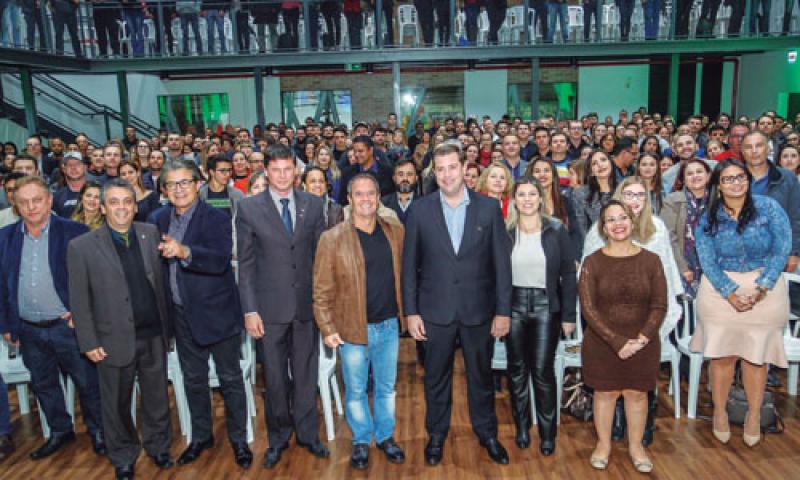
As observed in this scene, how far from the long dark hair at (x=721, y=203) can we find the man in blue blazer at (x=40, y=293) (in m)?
3.59

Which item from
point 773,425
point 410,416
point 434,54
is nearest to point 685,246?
point 773,425

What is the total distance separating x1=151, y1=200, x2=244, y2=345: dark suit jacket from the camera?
3.19 m

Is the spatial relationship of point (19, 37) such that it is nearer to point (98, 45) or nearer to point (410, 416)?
point (98, 45)

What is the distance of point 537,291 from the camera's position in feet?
10.4

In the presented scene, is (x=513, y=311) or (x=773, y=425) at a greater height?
(x=513, y=311)

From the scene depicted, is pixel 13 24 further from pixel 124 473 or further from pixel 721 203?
pixel 721 203

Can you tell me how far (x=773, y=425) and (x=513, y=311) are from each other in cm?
175

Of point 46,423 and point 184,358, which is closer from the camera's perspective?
point 184,358

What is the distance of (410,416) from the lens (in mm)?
3957

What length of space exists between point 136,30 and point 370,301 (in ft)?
33.3

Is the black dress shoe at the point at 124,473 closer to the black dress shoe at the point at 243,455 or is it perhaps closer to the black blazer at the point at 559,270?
the black dress shoe at the point at 243,455

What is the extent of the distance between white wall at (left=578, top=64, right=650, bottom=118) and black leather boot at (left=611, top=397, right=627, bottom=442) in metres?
13.4

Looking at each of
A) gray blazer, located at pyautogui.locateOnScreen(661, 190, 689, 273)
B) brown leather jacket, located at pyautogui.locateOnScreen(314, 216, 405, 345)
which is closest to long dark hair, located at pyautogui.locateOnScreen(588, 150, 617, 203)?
gray blazer, located at pyautogui.locateOnScreen(661, 190, 689, 273)

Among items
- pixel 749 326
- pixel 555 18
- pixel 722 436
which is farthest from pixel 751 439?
pixel 555 18
